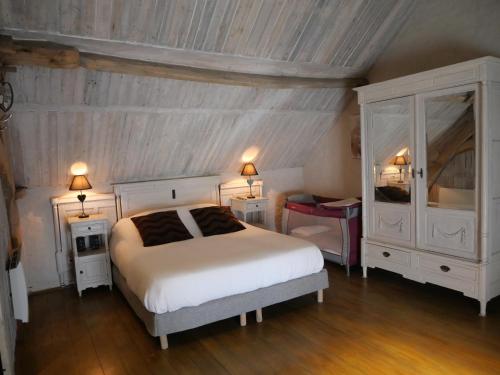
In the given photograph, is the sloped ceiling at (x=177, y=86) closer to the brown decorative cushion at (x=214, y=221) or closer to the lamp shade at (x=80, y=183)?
the lamp shade at (x=80, y=183)

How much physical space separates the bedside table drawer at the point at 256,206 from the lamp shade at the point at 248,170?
39cm

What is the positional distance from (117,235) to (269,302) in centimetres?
181

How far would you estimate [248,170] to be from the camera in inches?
198

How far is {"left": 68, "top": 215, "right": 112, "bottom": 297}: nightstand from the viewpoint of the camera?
12.8ft

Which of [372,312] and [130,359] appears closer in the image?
[130,359]

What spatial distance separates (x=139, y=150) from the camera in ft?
13.8

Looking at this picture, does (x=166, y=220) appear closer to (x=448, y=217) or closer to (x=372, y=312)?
(x=372, y=312)

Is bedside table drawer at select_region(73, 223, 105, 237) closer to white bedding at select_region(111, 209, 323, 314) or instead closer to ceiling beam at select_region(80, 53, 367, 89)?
white bedding at select_region(111, 209, 323, 314)

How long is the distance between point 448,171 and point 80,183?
3503 millimetres

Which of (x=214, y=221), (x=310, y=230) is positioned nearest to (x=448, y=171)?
(x=310, y=230)

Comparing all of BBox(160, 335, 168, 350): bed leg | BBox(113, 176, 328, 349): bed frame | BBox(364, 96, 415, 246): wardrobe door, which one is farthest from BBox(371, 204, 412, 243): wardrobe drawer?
BBox(160, 335, 168, 350): bed leg

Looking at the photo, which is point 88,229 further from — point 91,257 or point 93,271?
Answer: point 93,271

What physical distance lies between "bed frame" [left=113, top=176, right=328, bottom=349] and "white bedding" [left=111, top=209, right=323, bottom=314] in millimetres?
66

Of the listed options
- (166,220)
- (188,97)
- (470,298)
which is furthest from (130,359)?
(470,298)
